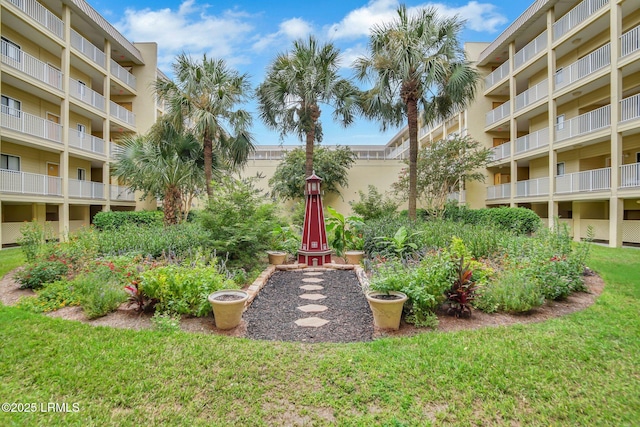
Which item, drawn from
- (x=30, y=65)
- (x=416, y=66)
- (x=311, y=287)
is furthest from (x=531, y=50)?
(x=30, y=65)

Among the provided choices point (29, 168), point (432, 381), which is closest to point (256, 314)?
point (432, 381)

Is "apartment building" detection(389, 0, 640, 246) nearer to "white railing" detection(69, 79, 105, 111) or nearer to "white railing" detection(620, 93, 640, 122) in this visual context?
"white railing" detection(620, 93, 640, 122)

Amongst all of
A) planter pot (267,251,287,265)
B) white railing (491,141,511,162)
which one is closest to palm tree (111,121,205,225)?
planter pot (267,251,287,265)

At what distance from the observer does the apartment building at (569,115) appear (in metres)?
12.5

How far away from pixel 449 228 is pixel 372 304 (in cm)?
554

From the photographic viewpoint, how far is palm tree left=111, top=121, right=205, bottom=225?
11188mm

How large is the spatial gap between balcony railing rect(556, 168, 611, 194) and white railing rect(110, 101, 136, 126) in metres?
24.7

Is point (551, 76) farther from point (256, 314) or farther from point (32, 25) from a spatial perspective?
point (32, 25)

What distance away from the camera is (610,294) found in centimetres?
531

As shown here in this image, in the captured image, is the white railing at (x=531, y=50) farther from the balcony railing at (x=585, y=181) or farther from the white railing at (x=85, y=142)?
the white railing at (x=85, y=142)

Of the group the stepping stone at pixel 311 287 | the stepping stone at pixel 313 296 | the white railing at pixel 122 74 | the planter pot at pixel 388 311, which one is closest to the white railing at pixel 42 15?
the white railing at pixel 122 74

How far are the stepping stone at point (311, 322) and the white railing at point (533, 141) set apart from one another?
1713cm

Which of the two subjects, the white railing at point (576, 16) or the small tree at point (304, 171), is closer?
the white railing at point (576, 16)

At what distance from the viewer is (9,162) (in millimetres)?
13906
